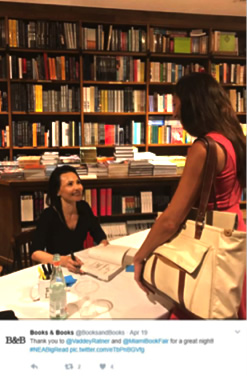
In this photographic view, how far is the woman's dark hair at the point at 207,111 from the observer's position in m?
0.92

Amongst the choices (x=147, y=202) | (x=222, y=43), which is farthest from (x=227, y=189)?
(x=222, y=43)

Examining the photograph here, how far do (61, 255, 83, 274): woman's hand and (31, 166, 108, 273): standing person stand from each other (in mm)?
268

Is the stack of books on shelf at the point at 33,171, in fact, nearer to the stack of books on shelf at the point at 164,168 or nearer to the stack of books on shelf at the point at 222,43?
the stack of books on shelf at the point at 164,168

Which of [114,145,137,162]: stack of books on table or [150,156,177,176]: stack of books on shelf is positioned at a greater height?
[114,145,137,162]: stack of books on table

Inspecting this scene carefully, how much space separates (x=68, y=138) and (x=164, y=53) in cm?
112

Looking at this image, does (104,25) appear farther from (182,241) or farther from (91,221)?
(182,241)

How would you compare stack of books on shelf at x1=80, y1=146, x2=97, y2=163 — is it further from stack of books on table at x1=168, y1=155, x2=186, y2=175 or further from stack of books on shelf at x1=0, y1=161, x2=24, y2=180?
stack of books on table at x1=168, y1=155, x2=186, y2=175

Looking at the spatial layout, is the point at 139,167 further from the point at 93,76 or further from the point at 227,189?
the point at 227,189

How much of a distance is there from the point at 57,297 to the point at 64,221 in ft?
2.63

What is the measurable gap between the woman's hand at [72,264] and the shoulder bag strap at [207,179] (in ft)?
1.96

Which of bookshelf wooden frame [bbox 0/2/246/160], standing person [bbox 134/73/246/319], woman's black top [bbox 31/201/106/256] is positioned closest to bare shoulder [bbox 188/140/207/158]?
standing person [bbox 134/73/246/319]

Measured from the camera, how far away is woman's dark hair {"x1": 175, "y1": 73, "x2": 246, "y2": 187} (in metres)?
0.92

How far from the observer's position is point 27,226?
261 cm
